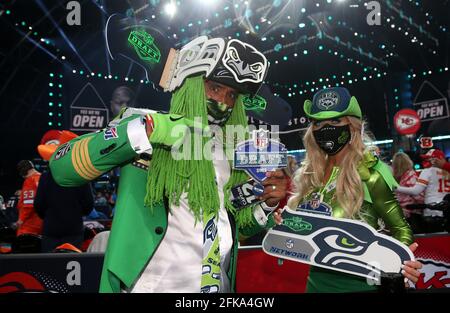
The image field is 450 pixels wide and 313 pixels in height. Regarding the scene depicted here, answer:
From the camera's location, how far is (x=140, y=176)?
165 cm

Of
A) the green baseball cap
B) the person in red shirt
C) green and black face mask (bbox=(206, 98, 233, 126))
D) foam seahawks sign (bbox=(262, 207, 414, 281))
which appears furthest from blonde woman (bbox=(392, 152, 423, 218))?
green and black face mask (bbox=(206, 98, 233, 126))

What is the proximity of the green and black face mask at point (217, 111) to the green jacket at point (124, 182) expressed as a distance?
0.32m

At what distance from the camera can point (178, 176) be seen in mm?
1640

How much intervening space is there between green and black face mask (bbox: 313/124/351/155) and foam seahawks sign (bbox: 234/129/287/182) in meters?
0.41

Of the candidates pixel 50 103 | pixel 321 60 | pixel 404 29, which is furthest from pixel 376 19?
pixel 50 103

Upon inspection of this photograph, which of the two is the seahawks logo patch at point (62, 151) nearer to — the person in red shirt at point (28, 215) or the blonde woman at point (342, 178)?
the blonde woman at point (342, 178)

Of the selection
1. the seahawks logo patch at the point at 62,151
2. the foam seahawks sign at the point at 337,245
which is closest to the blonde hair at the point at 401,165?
the foam seahawks sign at the point at 337,245

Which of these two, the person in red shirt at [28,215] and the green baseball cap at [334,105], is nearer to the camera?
the green baseball cap at [334,105]

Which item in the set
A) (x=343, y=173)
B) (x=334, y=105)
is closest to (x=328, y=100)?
(x=334, y=105)

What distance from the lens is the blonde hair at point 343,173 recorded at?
83.0 inches

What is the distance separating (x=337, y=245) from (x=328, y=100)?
0.70 metres

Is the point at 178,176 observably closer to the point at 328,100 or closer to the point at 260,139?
the point at 260,139
